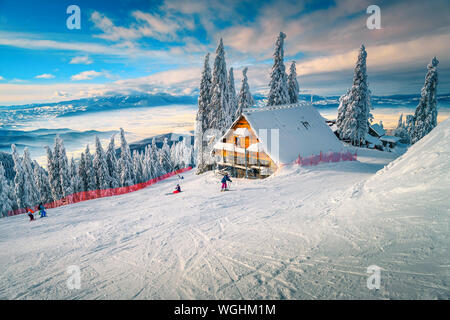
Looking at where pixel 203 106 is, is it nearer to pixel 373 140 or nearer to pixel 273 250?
pixel 273 250

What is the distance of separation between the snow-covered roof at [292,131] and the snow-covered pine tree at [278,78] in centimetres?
618

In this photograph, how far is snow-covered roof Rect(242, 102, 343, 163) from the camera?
788 inches

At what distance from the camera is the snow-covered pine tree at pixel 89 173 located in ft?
131

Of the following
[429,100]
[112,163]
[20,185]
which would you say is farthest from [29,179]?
[429,100]

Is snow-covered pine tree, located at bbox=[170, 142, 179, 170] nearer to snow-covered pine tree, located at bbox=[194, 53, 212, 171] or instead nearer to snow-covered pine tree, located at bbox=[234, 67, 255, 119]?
snow-covered pine tree, located at bbox=[234, 67, 255, 119]

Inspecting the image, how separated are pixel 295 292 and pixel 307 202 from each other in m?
6.94

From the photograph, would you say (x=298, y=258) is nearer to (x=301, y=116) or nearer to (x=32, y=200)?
(x=301, y=116)

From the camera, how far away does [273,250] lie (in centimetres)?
615

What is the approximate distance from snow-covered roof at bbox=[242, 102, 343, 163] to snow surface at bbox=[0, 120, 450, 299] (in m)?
9.63

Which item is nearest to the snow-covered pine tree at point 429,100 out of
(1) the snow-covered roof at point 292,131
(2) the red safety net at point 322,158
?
(1) the snow-covered roof at point 292,131

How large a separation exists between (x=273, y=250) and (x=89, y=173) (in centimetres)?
4475

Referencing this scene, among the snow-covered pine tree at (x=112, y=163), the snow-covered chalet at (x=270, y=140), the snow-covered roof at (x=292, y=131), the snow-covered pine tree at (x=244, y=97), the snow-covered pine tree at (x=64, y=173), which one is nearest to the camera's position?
the snow-covered roof at (x=292, y=131)

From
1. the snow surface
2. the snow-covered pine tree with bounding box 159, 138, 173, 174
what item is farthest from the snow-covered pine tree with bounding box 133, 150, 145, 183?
the snow surface

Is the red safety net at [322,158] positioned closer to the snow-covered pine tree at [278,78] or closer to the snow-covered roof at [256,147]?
the snow-covered roof at [256,147]
